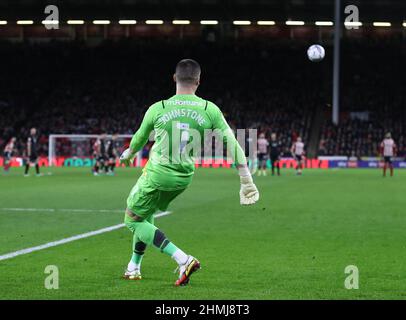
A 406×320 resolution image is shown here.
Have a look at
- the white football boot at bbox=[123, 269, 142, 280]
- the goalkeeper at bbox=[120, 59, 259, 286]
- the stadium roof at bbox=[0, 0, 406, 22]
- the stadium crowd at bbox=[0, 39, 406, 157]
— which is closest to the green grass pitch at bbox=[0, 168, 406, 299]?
the white football boot at bbox=[123, 269, 142, 280]

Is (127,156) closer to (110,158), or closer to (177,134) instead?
(177,134)

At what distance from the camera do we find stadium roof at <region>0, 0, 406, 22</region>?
4891cm

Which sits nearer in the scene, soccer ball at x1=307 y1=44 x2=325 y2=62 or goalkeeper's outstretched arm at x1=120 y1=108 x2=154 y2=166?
goalkeeper's outstretched arm at x1=120 y1=108 x2=154 y2=166

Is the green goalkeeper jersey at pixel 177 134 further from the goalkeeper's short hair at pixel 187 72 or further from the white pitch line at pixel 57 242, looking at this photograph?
the white pitch line at pixel 57 242

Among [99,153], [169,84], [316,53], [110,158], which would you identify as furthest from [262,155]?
[169,84]

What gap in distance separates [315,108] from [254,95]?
4.93m

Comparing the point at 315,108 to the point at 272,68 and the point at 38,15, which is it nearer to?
the point at 272,68

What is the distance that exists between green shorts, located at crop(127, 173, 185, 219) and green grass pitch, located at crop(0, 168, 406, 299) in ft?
2.57

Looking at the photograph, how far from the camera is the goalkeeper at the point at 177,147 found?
26.5 ft

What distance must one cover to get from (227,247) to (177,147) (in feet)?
12.2

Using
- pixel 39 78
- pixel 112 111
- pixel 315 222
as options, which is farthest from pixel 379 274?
pixel 39 78

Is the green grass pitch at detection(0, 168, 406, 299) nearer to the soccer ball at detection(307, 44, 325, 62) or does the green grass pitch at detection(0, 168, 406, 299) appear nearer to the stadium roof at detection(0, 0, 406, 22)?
the soccer ball at detection(307, 44, 325, 62)

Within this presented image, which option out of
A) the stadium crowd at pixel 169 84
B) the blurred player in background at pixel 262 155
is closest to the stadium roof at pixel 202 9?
the stadium crowd at pixel 169 84

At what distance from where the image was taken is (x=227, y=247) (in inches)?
454
